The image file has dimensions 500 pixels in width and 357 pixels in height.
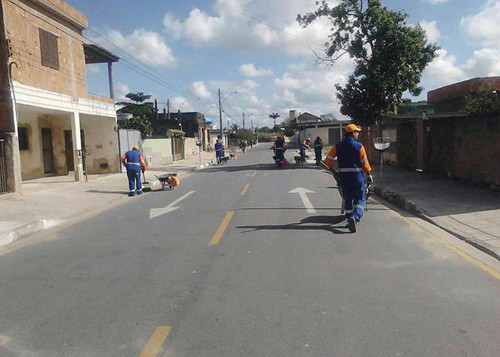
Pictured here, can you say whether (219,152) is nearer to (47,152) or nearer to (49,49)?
(47,152)

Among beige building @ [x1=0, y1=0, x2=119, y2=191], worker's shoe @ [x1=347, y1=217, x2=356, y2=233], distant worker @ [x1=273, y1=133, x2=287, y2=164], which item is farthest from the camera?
distant worker @ [x1=273, y1=133, x2=287, y2=164]

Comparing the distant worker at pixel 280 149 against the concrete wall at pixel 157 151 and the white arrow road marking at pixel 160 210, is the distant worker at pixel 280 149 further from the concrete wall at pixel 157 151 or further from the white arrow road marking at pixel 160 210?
the white arrow road marking at pixel 160 210

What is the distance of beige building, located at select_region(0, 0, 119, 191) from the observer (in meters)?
16.1

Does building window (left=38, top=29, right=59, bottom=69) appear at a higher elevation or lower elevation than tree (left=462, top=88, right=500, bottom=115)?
higher

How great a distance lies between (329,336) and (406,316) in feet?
2.98

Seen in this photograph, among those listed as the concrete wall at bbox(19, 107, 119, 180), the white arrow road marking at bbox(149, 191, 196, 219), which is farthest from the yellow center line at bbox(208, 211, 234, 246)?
the concrete wall at bbox(19, 107, 119, 180)

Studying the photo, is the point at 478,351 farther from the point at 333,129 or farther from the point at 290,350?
the point at 333,129

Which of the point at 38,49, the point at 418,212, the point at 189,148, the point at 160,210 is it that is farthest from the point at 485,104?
the point at 189,148

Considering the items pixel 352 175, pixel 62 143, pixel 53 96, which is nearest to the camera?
pixel 352 175

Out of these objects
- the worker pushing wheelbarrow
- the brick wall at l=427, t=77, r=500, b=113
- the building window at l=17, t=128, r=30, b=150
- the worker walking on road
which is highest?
the brick wall at l=427, t=77, r=500, b=113

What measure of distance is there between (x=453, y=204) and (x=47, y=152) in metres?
19.5

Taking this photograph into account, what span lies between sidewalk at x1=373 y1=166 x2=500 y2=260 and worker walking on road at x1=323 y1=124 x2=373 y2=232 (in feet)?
5.53

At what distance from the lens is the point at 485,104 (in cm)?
1256

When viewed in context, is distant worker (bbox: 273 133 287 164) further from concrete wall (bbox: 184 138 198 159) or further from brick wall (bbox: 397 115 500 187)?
concrete wall (bbox: 184 138 198 159)
